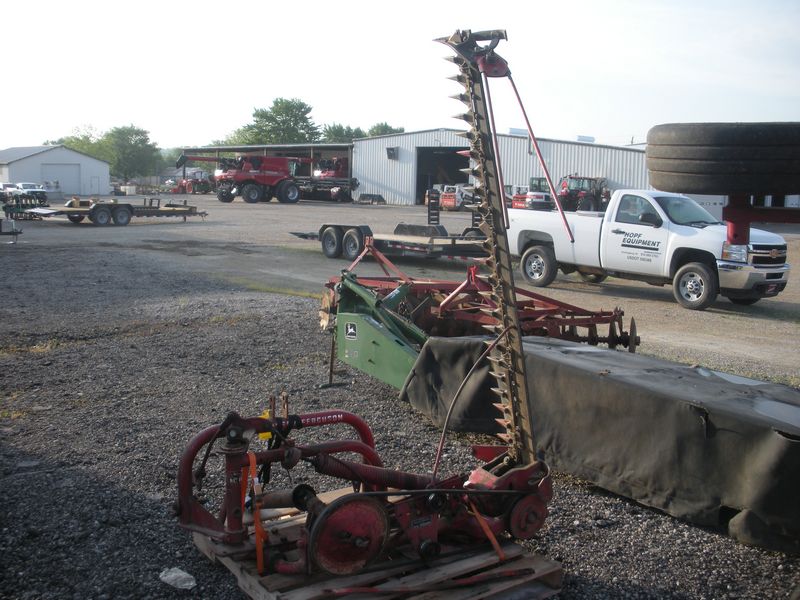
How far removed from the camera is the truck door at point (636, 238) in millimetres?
13945

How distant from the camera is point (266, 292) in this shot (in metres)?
13.8

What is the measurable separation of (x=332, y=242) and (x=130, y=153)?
84537 millimetres

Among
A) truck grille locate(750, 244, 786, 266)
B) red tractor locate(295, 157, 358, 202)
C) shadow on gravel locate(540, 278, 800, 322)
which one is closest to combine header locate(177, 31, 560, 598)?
truck grille locate(750, 244, 786, 266)

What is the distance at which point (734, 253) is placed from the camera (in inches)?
517

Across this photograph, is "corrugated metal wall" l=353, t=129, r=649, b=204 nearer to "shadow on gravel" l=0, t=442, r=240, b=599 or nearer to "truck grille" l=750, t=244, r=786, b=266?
"truck grille" l=750, t=244, r=786, b=266

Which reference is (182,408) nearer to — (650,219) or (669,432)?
(669,432)

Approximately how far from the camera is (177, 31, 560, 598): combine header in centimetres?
363

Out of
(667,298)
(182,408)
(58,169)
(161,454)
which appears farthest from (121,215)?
(58,169)

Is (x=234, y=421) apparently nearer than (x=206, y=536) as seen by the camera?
Yes

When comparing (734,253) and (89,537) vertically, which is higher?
(734,253)

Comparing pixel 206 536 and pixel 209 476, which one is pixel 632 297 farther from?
pixel 206 536

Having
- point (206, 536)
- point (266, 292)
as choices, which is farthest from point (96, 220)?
point (206, 536)

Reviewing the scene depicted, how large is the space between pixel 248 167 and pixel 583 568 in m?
43.7

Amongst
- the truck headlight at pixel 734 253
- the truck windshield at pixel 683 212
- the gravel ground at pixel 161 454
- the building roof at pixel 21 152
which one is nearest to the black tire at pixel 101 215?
the gravel ground at pixel 161 454
